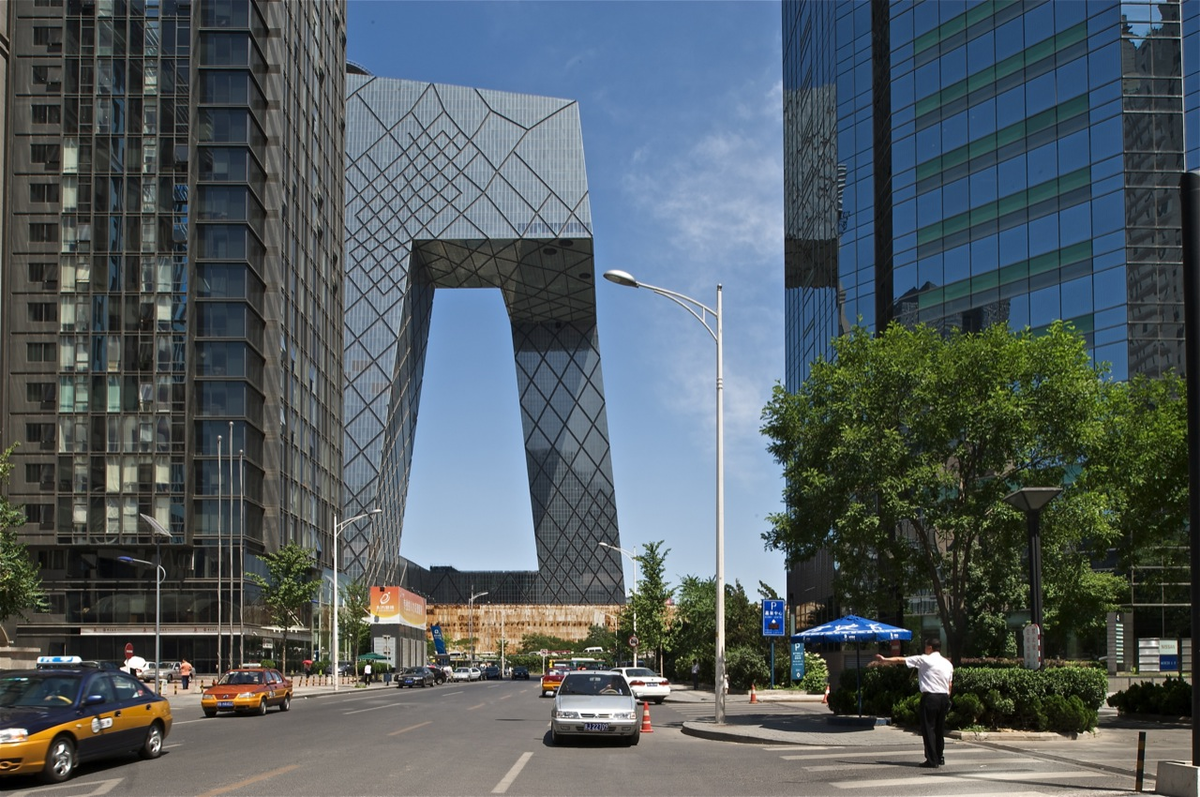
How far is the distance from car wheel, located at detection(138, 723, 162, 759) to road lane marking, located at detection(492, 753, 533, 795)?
20.0ft

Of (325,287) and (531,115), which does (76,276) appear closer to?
(325,287)

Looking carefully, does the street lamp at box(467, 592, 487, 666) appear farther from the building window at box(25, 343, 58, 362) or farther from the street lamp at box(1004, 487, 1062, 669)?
the street lamp at box(1004, 487, 1062, 669)

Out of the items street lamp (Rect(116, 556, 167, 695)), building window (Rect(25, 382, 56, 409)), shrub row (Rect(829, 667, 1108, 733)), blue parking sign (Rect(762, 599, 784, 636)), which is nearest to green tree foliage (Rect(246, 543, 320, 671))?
street lamp (Rect(116, 556, 167, 695))

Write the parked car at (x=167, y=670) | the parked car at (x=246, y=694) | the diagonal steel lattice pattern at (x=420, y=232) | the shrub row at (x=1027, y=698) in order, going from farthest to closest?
the diagonal steel lattice pattern at (x=420, y=232)
the parked car at (x=167, y=670)
the parked car at (x=246, y=694)
the shrub row at (x=1027, y=698)

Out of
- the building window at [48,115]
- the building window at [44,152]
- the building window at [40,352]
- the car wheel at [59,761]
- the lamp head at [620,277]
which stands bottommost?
the car wheel at [59,761]

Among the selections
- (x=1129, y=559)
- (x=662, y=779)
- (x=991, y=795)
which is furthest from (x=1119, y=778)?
(x=1129, y=559)

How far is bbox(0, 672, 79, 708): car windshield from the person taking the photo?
57.3 feet

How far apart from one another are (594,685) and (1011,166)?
41.6 m

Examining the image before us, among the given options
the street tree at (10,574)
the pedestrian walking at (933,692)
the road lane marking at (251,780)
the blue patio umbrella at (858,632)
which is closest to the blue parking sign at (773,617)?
the blue patio umbrella at (858,632)

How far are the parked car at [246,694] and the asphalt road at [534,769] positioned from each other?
8430mm

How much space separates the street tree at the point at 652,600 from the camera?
75312 mm

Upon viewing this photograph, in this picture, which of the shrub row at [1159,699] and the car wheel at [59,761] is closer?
the car wheel at [59,761]

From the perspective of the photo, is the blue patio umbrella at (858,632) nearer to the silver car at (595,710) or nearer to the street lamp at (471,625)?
the silver car at (595,710)

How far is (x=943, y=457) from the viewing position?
28.2m
